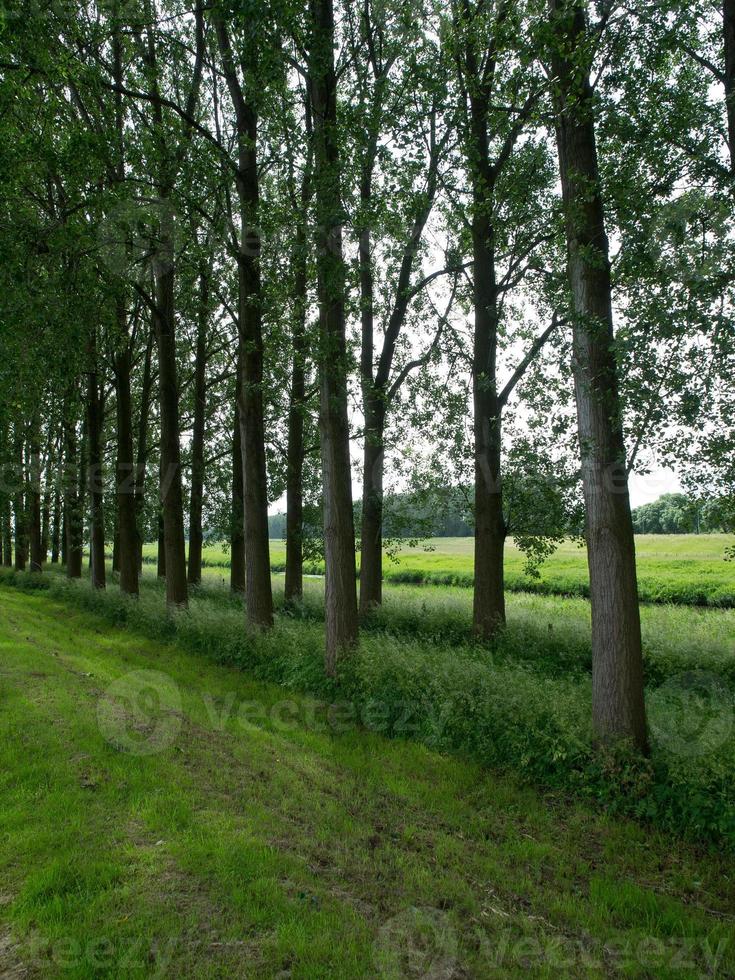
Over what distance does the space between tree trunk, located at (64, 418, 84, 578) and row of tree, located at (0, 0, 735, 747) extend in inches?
180

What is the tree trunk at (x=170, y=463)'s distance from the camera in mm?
15531

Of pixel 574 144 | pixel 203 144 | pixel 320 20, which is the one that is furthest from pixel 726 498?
pixel 203 144

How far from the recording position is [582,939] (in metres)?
4.09

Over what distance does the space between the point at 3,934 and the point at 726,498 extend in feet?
27.3

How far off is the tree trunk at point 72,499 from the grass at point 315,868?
17413mm

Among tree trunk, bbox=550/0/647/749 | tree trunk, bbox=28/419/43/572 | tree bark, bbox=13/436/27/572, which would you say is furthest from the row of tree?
tree trunk, bbox=28/419/43/572

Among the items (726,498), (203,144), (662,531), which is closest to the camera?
(726,498)

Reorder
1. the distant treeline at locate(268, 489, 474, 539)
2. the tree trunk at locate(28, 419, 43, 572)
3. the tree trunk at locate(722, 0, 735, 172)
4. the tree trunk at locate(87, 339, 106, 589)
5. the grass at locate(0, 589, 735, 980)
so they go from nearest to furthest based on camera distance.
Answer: the grass at locate(0, 589, 735, 980) < the tree trunk at locate(722, 0, 735, 172) < the distant treeline at locate(268, 489, 474, 539) < the tree trunk at locate(87, 339, 106, 589) < the tree trunk at locate(28, 419, 43, 572)

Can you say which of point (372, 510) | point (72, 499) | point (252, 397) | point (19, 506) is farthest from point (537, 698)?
point (19, 506)

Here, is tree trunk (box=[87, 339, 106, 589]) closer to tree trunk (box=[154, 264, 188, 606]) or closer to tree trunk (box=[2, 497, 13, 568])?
tree trunk (box=[2, 497, 13, 568])

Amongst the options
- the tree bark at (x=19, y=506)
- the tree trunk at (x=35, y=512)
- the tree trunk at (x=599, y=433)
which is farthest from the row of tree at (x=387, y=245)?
the tree trunk at (x=35, y=512)

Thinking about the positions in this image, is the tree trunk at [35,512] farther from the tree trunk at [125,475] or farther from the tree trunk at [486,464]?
the tree trunk at [486,464]

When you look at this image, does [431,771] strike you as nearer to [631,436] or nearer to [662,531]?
[631,436]

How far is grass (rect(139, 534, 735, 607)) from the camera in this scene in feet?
78.6
